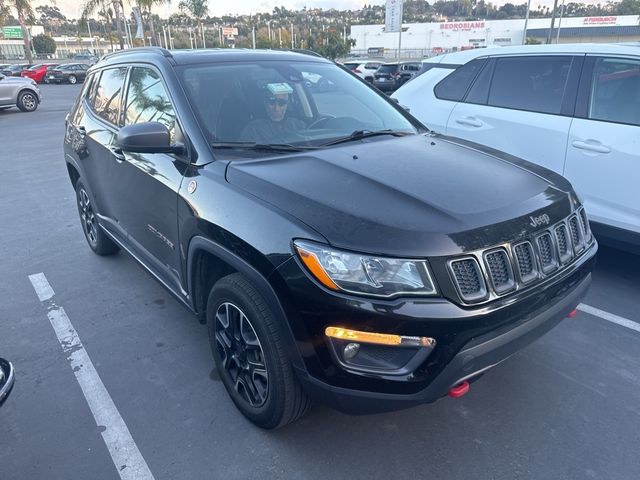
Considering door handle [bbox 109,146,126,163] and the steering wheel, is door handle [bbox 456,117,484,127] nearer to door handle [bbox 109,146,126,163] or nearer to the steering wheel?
the steering wheel

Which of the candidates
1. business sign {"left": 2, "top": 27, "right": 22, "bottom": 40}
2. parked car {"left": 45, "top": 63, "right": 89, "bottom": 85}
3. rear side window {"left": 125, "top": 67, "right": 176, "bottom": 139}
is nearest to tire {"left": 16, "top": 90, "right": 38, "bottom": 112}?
rear side window {"left": 125, "top": 67, "right": 176, "bottom": 139}

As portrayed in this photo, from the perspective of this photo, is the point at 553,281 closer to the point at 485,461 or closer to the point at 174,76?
the point at 485,461

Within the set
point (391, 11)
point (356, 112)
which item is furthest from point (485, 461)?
point (391, 11)

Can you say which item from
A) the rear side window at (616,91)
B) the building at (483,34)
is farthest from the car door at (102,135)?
the building at (483,34)

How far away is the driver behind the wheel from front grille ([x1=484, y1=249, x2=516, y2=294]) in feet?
4.58

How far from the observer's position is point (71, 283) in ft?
14.2

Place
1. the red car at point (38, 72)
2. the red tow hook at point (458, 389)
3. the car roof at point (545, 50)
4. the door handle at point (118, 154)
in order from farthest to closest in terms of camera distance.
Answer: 1. the red car at point (38, 72)
2. the car roof at point (545, 50)
3. the door handle at point (118, 154)
4. the red tow hook at point (458, 389)

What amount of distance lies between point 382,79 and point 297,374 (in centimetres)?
2099

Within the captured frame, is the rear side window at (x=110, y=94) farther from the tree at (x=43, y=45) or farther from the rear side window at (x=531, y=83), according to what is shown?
the tree at (x=43, y=45)

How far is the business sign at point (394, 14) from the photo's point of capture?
32.3 m

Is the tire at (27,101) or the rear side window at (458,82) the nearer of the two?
the rear side window at (458,82)

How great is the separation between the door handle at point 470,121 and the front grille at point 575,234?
94.9 inches

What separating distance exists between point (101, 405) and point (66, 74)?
4152cm

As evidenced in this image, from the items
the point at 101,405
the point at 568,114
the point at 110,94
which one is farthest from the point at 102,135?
the point at 568,114
